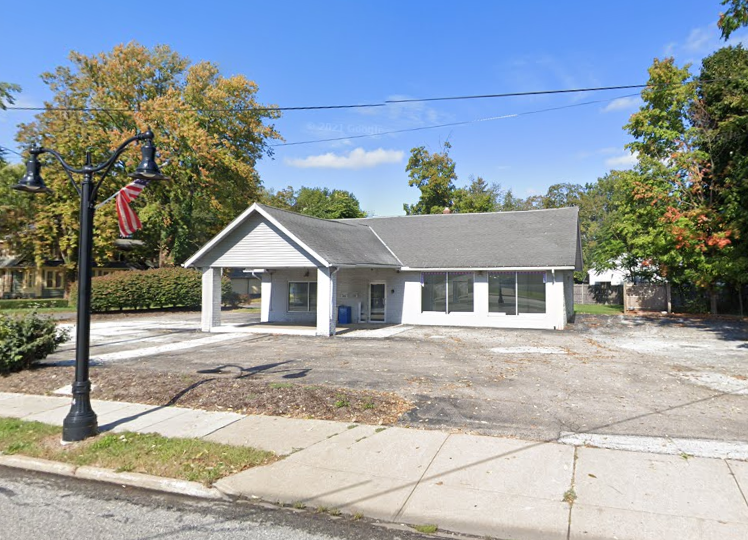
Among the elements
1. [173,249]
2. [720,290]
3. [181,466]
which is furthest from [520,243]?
[173,249]

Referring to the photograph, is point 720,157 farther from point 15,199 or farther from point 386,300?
point 15,199

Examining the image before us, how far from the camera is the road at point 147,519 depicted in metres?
4.37

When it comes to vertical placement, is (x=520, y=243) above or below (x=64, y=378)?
above

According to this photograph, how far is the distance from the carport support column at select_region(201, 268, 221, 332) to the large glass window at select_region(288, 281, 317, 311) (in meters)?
4.29

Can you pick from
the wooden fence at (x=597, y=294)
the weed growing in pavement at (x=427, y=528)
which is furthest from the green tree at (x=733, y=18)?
the wooden fence at (x=597, y=294)

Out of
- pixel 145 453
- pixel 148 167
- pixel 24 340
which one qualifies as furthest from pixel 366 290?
pixel 145 453

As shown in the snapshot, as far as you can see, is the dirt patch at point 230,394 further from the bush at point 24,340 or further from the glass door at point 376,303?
the glass door at point 376,303

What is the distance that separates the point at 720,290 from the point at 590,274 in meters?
20.4

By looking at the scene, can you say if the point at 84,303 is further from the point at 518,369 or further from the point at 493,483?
the point at 518,369

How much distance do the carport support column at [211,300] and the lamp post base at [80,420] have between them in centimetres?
1368

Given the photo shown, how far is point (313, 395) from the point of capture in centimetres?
863

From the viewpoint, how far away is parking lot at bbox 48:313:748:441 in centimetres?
757

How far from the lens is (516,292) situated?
21.6 meters

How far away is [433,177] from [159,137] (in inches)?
1090
